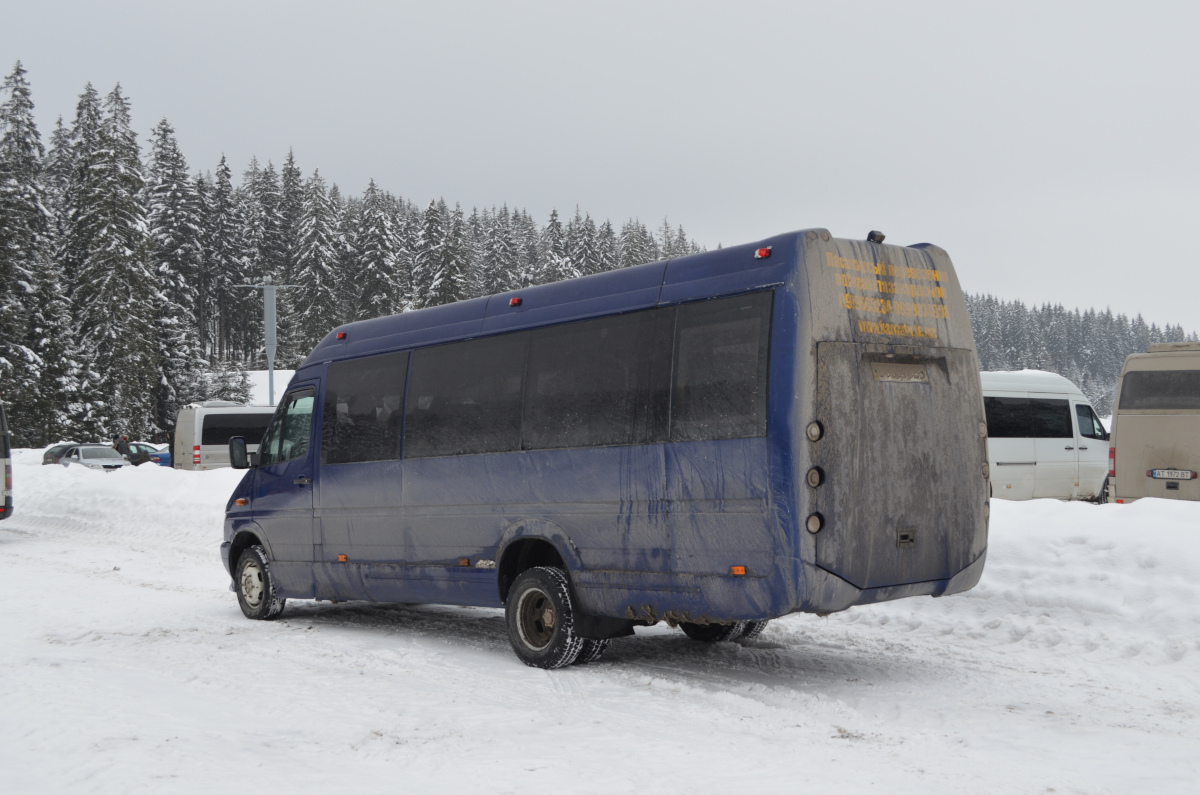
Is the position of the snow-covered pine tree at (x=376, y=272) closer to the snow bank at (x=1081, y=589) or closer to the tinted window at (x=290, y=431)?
the tinted window at (x=290, y=431)

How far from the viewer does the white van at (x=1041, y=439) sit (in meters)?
20.6

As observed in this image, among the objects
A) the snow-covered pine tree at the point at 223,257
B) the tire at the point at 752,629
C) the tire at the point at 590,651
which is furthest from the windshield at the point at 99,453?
the snow-covered pine tree at the point at 223,257

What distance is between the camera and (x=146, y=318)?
58.8m

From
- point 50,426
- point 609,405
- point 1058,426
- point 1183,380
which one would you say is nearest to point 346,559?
point 609,405

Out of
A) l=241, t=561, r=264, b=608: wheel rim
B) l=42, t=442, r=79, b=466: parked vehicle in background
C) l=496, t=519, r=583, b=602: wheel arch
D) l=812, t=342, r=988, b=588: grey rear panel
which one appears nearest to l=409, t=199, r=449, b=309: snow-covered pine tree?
l=42, t=442, r=79, b=466: parked vehicle in background

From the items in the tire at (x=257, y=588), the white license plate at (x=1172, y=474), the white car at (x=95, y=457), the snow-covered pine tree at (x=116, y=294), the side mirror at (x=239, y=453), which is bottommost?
the tire at (x=257, y=588)

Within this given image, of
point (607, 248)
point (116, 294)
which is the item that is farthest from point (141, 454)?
point (607, 248)

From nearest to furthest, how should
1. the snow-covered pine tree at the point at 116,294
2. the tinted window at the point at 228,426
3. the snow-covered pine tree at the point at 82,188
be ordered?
the tinted window at the point at 228,426, the snow-covered pine tree at the point at 116,294, the snow-covered pine tree at the point at 82,188

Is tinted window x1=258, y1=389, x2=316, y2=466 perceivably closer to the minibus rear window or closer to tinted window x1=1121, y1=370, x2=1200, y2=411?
tinted window x1=1121, y1=370, x2=1200, y2=411

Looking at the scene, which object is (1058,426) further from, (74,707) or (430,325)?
(74,707)

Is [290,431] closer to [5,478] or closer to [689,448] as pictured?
[689,448]

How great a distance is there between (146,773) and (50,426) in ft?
187

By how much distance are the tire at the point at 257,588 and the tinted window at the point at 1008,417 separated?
13.9m

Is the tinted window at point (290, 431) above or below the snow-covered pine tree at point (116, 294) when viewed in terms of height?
below
